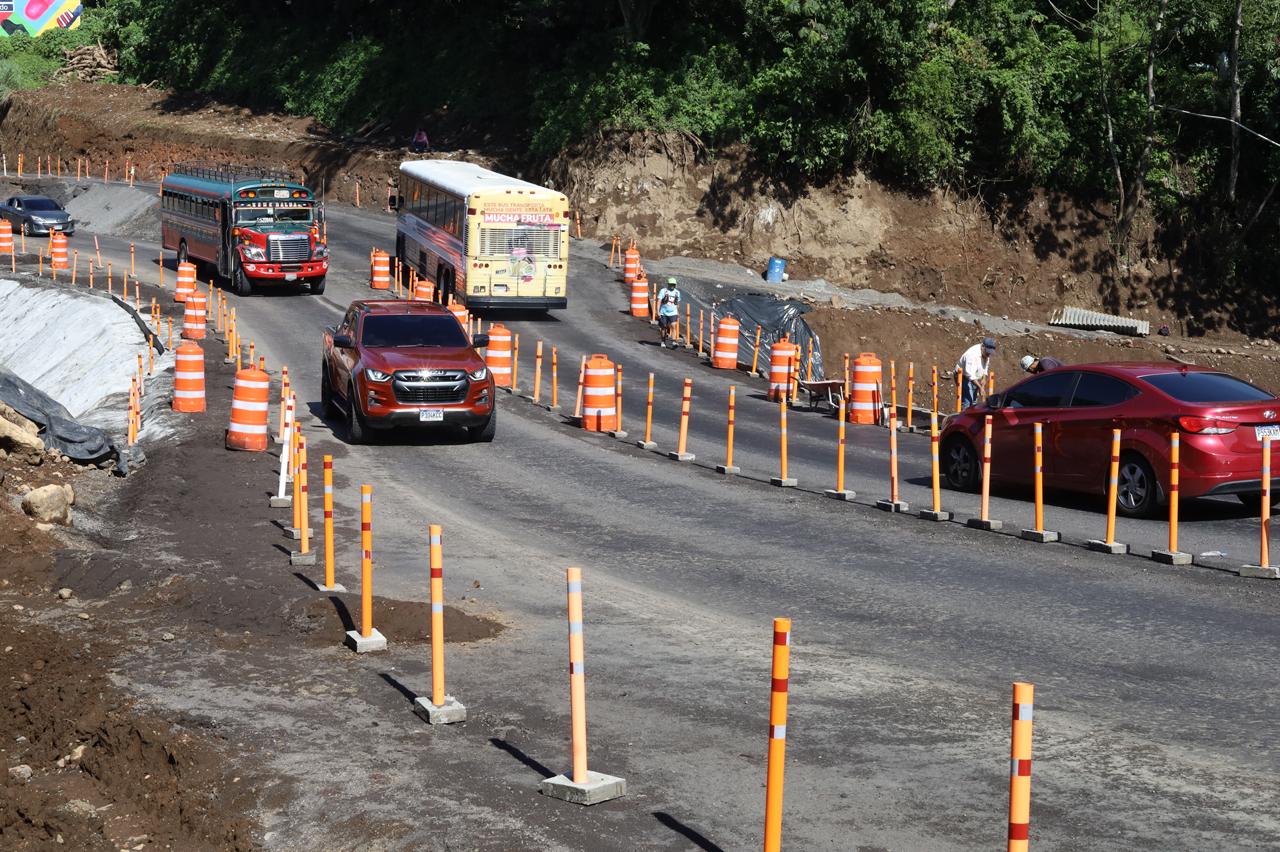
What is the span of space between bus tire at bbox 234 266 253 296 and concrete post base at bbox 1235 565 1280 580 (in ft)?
99.4

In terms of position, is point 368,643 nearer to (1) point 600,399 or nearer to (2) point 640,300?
(1) point 600,399

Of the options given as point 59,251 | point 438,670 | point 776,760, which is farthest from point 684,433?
point 59,251

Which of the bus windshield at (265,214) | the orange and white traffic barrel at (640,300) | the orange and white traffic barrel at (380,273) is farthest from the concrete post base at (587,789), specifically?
the orange and white traffic barrel at (380,273)

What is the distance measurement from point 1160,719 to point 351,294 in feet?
113

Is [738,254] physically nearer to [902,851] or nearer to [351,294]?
[351,294]

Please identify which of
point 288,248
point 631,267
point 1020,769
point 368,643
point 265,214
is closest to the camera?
Answer: point 1020,769

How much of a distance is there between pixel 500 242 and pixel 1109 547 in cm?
2433

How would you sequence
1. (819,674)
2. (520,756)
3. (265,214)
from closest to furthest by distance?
(520,756), (819,674), (265,214)

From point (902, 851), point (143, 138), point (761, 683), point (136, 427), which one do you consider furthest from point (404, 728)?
point (143, 138)

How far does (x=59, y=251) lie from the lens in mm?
43875

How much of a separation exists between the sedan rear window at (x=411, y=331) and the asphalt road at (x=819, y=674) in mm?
3576

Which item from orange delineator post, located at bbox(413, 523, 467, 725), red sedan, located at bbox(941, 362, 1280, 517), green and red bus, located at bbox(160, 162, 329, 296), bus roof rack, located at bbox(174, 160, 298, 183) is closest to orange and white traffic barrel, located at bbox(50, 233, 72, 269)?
bus roof rack, located at bbox(174, 160, 298, 183)

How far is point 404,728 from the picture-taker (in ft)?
31.1

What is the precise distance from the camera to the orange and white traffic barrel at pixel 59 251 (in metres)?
43.7
